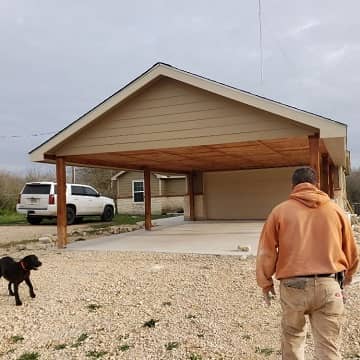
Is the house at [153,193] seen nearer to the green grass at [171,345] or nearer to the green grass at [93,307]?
the green grass at [93,307]

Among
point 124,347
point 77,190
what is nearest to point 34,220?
point 77,190

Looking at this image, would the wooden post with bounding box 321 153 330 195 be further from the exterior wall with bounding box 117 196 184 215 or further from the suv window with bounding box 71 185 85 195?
the exterior wall with bounding box 117 196 184 215

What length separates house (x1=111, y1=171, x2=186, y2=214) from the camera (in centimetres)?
2683

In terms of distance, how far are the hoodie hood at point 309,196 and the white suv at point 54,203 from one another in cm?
1594

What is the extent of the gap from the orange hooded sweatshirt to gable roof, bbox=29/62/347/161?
5.01m

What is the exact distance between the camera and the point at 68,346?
13.0 feet

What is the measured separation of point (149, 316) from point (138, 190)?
76.2 ft

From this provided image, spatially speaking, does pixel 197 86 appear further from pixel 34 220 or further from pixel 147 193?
pixel 34 220

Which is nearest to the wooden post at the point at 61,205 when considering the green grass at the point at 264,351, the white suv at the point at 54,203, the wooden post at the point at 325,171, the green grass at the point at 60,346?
the green grass at the point at 60,346

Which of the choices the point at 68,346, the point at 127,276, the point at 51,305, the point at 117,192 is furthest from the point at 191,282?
the point at 117,192

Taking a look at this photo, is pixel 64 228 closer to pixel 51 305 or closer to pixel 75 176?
pixel 51 305

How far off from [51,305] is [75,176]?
98.3ft

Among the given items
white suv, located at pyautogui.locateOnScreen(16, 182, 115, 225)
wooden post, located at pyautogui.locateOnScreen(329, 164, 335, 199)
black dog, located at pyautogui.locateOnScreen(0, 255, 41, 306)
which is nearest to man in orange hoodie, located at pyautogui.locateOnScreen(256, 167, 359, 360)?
black dog, located at pyautogui.locateOnScreen(0, 255, 41, 306)

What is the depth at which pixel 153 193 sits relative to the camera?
27.2m
